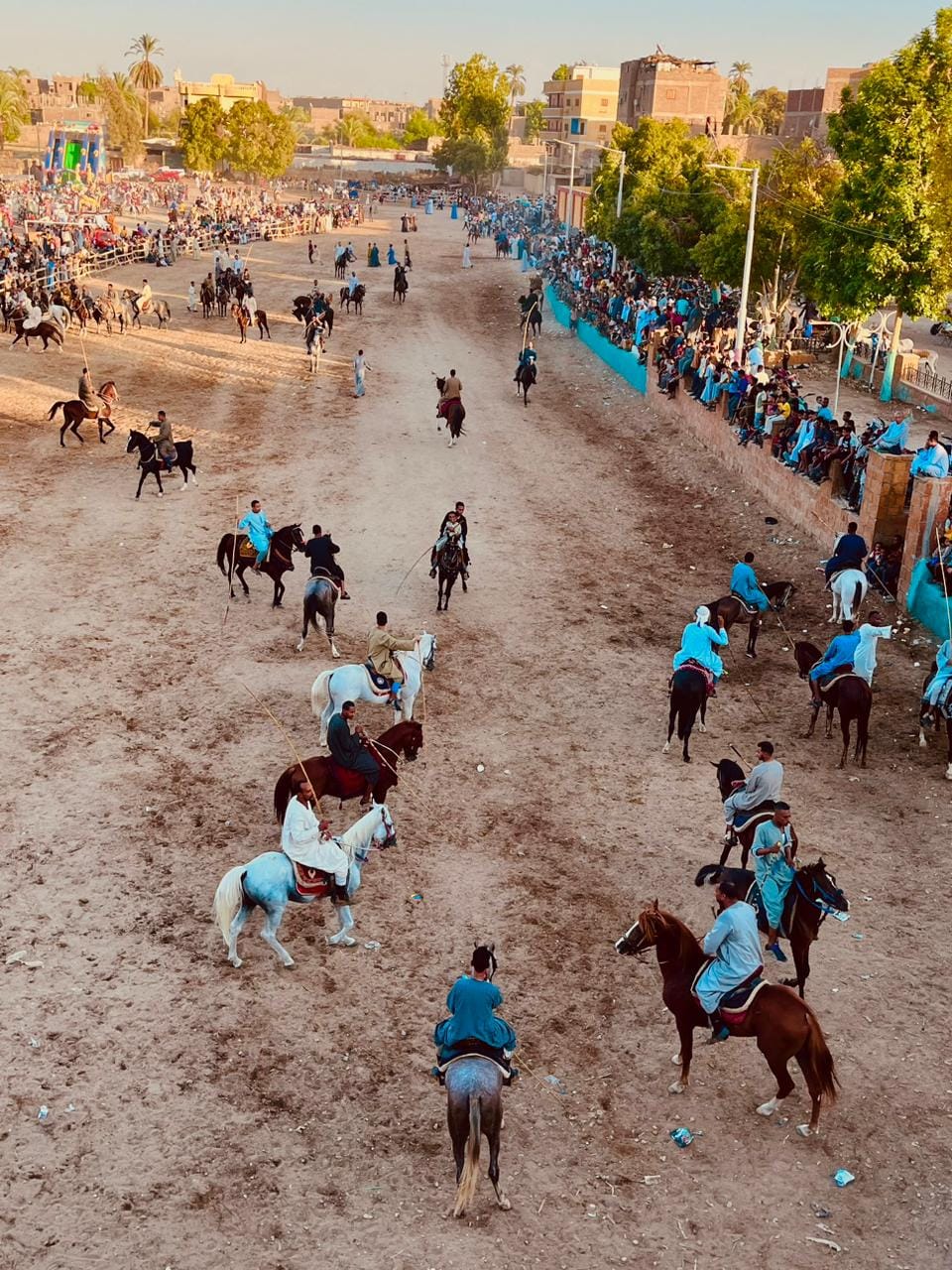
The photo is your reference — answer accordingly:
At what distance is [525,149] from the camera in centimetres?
16300

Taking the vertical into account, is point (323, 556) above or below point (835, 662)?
above

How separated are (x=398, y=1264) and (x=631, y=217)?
3893 centimetres

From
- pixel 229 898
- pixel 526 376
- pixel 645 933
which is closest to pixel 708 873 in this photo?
pixel 645 933

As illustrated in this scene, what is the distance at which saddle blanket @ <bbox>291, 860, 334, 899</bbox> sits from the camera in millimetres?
9062

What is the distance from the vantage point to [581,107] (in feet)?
386

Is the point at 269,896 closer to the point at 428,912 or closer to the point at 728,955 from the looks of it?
the point at 428,912

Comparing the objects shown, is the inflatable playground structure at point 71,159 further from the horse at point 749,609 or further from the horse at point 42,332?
the horse at point 749,609

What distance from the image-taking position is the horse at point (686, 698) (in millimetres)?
12578

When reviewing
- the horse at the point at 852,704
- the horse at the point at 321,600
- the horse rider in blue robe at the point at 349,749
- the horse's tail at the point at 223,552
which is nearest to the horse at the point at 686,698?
the horse at the point at 852,704

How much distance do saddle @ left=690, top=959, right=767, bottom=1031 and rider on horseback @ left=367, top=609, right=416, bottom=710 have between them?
6.10m

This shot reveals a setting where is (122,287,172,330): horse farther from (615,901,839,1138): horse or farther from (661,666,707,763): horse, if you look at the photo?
(615,901,839,1138): horse

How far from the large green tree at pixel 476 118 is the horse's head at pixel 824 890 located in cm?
11468

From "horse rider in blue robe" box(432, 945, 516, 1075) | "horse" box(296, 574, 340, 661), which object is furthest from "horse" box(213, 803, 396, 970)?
"horse" box(296, 574, 340, 661)

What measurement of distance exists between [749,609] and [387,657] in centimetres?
553
